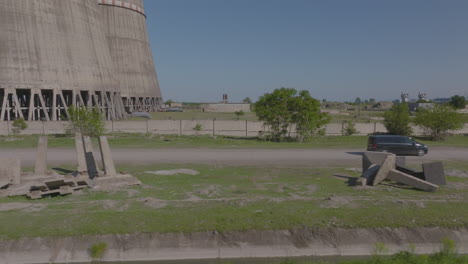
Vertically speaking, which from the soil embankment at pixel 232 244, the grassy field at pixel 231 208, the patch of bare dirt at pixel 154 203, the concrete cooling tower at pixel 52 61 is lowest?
the soil embankment at pixel 232 244

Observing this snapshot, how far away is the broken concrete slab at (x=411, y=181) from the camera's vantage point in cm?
1380

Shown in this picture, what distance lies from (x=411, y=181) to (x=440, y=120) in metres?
25.6

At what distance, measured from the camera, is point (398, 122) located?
39.4 metres

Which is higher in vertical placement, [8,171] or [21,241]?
[8,171]

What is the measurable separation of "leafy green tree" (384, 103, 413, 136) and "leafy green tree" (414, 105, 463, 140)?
1.83 m

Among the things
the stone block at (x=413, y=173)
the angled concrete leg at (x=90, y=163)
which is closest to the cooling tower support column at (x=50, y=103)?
the angled concrete leg at (x=90, y=163)

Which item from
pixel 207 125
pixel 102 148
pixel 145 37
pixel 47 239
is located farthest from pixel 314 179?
pixel 145 37

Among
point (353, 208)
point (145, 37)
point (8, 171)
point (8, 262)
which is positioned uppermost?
point (145, 37)

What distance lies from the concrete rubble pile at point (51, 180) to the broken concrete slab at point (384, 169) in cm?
964

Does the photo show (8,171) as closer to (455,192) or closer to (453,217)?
(453,217)

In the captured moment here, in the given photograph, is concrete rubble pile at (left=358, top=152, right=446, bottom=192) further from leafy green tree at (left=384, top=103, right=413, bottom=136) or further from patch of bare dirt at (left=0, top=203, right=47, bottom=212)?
leafy green tree at (left=384, top=103, right=413, bottom=136)

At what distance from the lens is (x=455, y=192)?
13734 mm

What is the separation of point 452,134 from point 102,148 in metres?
38.0

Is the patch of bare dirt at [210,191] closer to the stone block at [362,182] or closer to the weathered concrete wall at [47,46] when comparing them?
the stone block at [362,182]
